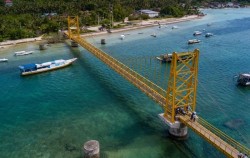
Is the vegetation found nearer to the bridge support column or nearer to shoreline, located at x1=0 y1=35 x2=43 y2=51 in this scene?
shoreline, located at x1=0 y1=35 x2=43 y2=51

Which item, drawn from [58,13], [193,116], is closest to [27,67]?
[193,116]

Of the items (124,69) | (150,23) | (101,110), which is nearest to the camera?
(101,110)

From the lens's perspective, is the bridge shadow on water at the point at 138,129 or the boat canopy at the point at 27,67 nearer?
the bridge shadow on water at the point at 138,129

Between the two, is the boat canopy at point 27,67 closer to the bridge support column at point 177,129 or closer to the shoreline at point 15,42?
the shoreline at point 15,42

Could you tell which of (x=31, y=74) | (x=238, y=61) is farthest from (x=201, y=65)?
(x=31, y=74)

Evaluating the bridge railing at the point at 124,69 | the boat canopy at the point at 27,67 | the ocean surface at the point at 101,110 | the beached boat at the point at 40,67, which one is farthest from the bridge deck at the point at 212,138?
the boat canopy at the point at 27,67

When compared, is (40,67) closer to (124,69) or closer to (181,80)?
(124,69)
